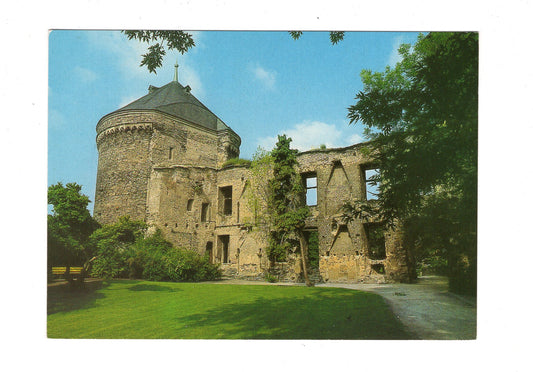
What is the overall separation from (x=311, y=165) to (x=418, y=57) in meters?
7.19

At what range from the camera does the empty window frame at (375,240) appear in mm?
16266

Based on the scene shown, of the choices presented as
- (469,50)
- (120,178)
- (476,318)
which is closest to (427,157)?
(469,50)

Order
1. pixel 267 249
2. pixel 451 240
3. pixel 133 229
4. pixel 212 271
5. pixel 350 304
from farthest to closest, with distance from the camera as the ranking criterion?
pixel 267 249 < pixel 133 229 < pixel 212 271 < pixel 451 240 < pixel 350 304

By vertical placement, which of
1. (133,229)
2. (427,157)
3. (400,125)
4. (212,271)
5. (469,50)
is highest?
(469,50)

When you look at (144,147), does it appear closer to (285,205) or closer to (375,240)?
(285,205)

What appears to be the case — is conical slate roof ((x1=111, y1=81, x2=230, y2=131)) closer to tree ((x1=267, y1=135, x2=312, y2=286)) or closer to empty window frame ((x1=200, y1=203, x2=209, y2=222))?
tree ((x1=267, y1=135, x2=312, y2=286))

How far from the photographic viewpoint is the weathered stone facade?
14.5 metres

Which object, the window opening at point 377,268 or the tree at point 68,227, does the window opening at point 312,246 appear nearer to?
the window opening at point 377,268

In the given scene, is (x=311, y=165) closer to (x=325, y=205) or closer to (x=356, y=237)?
(x=325, y=205)

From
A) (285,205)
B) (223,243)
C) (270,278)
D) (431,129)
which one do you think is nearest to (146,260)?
(223,243)

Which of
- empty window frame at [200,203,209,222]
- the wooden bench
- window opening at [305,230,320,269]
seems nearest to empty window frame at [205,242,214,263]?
empty window frame at [200,203,209,222]

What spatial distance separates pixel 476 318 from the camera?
662cm

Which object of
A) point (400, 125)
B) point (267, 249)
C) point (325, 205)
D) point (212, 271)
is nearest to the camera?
point (400, 125)

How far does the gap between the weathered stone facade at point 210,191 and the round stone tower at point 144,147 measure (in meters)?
0.05
